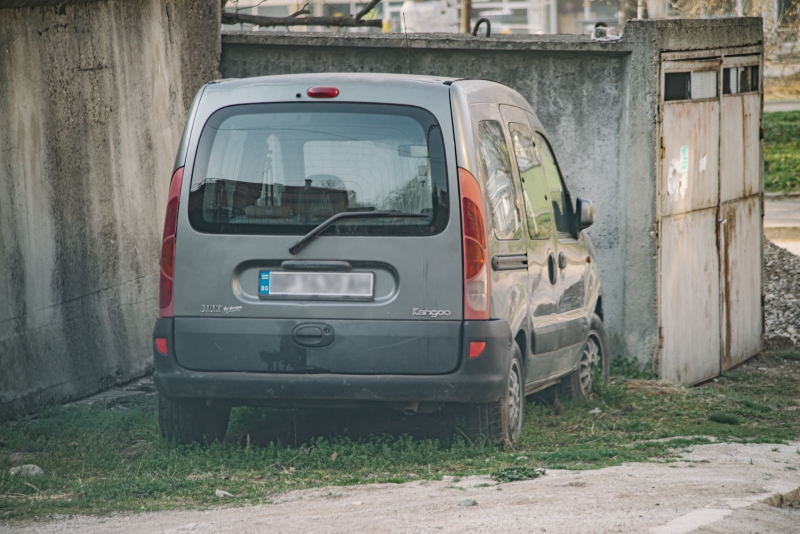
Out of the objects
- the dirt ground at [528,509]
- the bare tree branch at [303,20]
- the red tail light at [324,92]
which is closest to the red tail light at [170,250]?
the red tail light at [324,92]

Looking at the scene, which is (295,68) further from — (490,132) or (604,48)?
(490,132)

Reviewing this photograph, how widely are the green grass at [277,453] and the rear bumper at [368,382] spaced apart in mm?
356

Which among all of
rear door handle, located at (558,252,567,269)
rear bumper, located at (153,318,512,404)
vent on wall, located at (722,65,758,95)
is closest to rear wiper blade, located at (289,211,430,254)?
rear bumper, located at (153,318,512,404)

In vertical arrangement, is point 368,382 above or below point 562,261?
below

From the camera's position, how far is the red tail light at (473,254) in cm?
559

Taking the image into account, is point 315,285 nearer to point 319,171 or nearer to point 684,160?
point 319,171

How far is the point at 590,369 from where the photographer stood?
802 centimetres

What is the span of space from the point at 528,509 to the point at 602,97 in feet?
16.9

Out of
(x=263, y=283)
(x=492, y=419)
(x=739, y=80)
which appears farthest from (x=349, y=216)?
(x=739, y=80)

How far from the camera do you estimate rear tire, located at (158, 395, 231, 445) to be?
6.07m

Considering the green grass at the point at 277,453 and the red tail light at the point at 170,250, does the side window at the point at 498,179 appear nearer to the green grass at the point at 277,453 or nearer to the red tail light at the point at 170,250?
the green grass at the point at 277,453

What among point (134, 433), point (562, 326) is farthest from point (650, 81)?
point (134, 433)

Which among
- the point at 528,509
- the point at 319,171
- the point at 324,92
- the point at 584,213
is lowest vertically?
the point at 528,509

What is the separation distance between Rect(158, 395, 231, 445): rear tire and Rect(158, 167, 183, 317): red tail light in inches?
21.0
